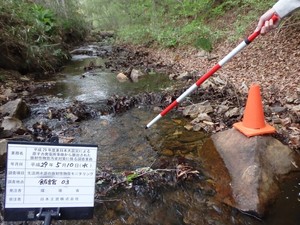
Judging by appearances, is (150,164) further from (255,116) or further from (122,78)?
(122,78)

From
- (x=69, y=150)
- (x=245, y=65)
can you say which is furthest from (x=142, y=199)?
(x=245, y=65)

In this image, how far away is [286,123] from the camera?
4.08 metres

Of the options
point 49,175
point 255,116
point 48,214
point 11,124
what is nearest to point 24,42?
point 11,124

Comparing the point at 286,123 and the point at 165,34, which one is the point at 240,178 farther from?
the point at 165,34

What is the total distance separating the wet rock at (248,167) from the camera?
108 inches

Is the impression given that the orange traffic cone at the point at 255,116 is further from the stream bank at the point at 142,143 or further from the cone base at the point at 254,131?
the stream bank at the point at 142,143

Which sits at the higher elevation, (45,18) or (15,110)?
(45,18)

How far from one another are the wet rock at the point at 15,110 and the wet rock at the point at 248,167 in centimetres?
327

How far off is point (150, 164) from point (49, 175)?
190 centimetres

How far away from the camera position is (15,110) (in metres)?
4.59

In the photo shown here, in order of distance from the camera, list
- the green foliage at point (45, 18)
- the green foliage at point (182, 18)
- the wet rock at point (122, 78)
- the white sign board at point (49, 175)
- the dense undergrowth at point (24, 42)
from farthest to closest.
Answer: the green foliage at point (45, 18) < the green foliage at point (182, 18) < the wet rock at point (122, 78) < the dense undergrowth at point (24, 42) < the white sign board at point (49, 175)

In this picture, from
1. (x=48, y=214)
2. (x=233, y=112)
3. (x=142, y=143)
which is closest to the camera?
(x=48, y=214)

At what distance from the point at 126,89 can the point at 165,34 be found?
5.97 m

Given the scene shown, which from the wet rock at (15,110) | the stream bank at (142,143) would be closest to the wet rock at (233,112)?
the stream bank at (142,143)
